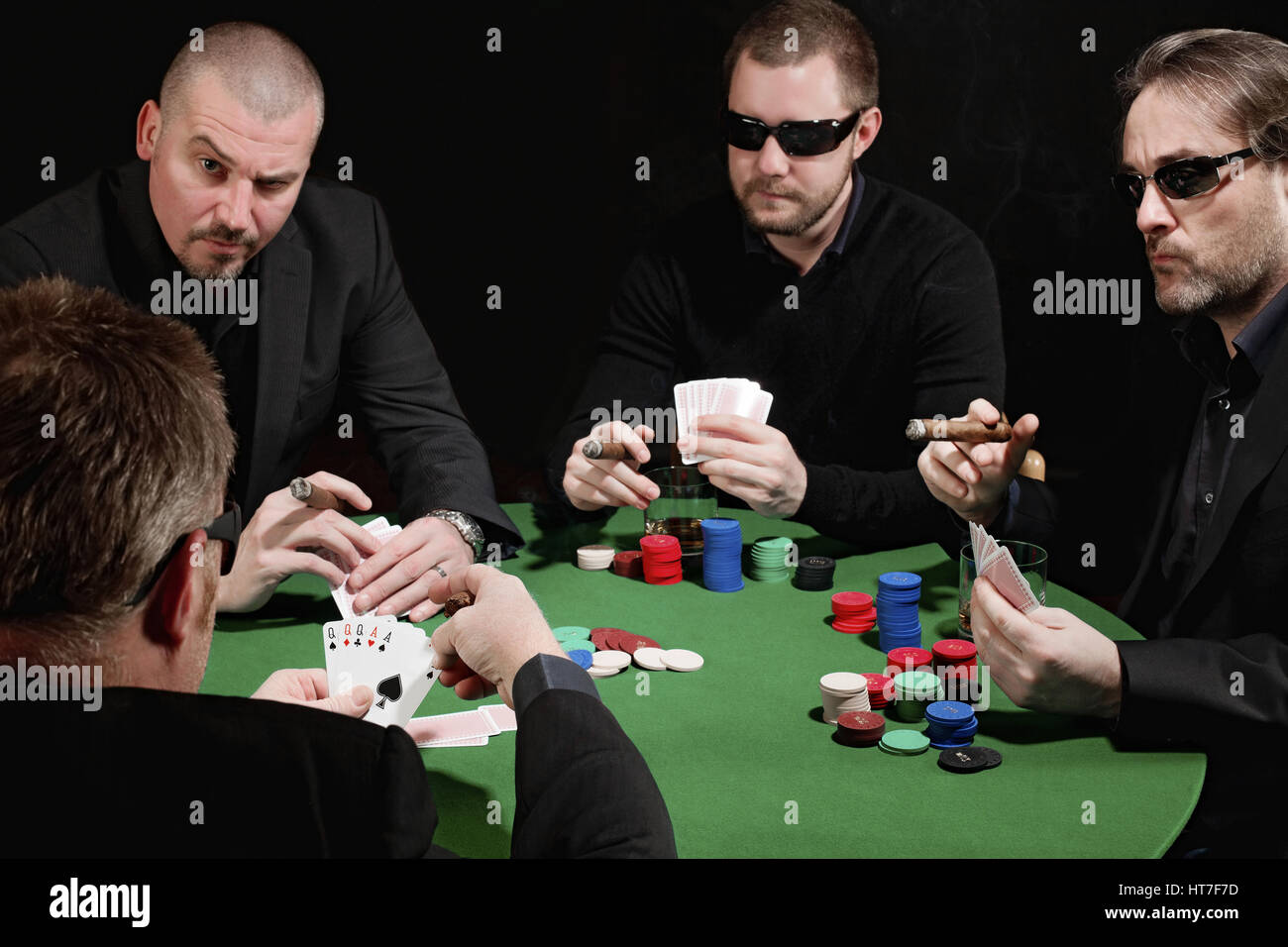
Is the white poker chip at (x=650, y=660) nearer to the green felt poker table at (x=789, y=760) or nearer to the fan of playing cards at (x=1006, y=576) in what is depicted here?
the green felt poker table at (x=789, y=760)

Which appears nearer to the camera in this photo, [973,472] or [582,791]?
[582,791]

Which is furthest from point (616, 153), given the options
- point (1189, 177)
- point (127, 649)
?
point (127, 649)

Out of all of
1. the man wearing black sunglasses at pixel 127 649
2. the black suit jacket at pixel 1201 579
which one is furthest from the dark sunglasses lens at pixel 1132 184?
the man wearing black sunglasses at pixel 127 649

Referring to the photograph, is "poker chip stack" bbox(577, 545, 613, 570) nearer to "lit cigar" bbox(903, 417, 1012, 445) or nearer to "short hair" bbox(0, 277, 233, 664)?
"lit cigar" bbox(903, 417, 1012, 445)

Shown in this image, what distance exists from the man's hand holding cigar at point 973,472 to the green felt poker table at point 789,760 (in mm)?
290

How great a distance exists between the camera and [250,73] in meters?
3.58

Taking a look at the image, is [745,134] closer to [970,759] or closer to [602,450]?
[602,450]

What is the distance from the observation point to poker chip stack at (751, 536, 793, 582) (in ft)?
10.6

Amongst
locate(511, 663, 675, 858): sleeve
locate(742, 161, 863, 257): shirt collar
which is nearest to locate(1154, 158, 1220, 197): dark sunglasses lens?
locate(742, 161, 863, 257): shirt collar

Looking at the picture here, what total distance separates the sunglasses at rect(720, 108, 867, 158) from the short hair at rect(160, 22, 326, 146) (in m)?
1.27

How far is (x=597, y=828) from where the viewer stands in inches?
67.7

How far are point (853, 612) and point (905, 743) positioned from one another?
58 cm

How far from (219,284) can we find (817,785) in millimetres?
2373

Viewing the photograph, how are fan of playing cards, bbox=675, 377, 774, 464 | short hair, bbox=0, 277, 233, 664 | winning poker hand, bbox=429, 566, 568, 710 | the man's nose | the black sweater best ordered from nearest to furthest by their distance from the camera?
short hair, bbox=0, 277, 233, 664 < winning poker hand, bbox=429, 566, 568, 710 < the man's nose < fan of playing cards, bbox=675, 377, 774, 464 < the black sweater
